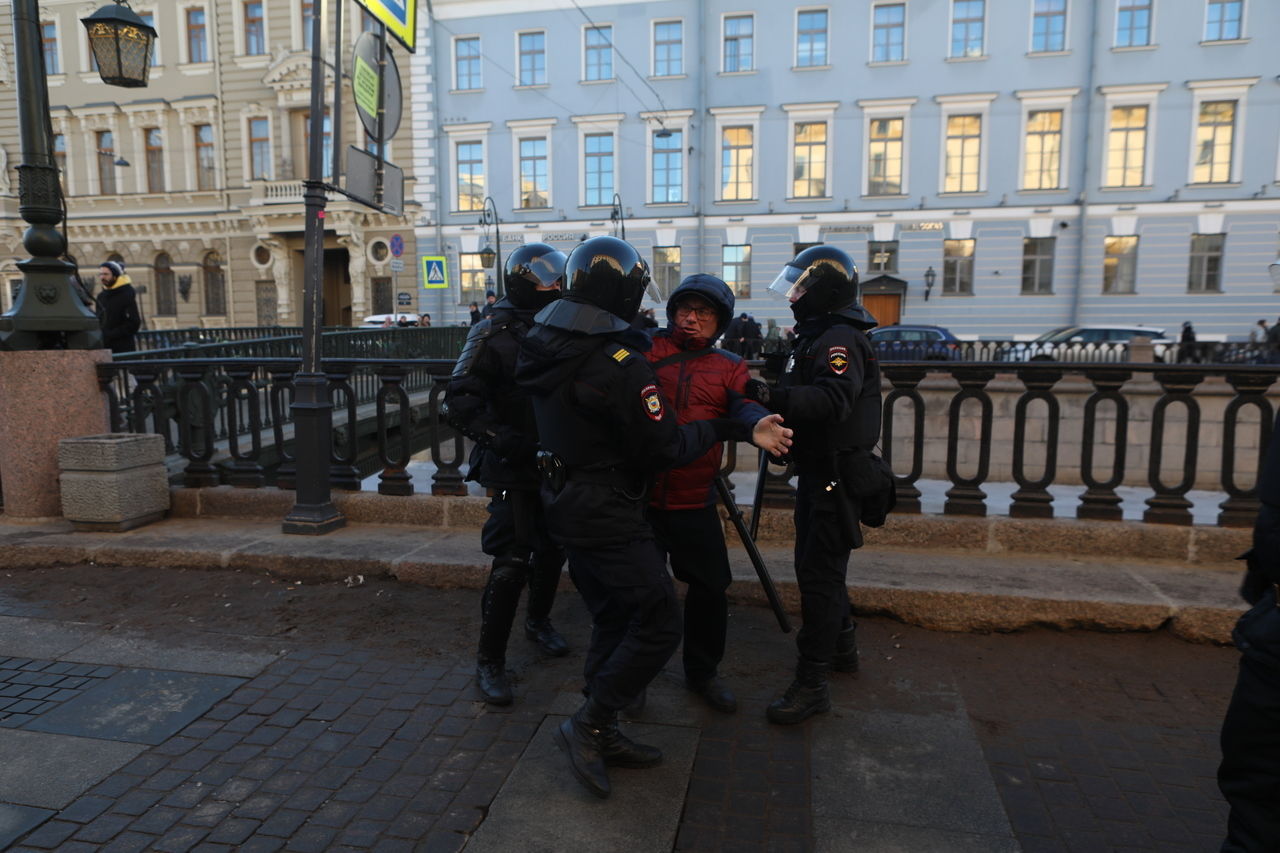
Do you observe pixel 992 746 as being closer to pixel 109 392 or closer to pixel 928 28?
pixel 109 392

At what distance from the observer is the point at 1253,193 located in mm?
25859

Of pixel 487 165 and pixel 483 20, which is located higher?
pixel 483 20

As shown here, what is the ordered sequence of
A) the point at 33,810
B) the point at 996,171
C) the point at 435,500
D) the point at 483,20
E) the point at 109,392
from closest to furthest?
1. the point at 33,810
2. the point at 435,500
3. the point at 109,392
4. the point at 996,171
5. the point at 483,20

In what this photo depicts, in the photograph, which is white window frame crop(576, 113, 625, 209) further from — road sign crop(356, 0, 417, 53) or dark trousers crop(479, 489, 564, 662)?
dark trousers crop(479, 489, 564, 662)

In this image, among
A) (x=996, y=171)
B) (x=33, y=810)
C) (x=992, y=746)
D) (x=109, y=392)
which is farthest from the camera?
(x=996, y=171)

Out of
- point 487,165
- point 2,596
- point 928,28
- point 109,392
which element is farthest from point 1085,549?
point 487,165

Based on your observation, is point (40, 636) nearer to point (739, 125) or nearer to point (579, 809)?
point (579, 809)

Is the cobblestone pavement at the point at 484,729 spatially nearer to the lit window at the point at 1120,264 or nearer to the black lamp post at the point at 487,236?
the black lamp post at the point at 487,236

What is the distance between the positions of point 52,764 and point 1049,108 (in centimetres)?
3057

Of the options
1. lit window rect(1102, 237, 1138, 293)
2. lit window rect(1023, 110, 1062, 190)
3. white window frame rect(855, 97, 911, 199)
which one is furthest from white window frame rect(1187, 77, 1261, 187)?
white window frame rect(855, 97, 911, 199)

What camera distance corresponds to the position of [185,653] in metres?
4.12

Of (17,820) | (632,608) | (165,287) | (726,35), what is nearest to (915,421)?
(632,608)

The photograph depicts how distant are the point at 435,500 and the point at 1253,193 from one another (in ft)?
97.6

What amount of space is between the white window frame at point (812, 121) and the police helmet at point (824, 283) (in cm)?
2652
